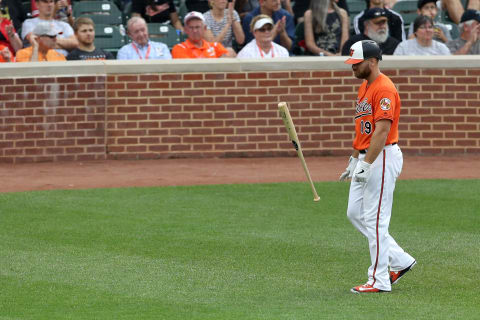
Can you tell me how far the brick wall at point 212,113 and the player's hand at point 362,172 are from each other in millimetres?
7493

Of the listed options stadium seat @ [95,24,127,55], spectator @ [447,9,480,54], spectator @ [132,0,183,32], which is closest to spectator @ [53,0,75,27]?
stadium seat @ [95,24,127,55]

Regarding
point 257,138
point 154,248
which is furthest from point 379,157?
point 257,138

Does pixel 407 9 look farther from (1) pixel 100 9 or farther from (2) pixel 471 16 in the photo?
(1) pixel 100 9

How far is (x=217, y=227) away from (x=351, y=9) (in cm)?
900

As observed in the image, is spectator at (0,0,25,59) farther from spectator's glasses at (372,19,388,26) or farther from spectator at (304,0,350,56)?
spectator's glasses at (372,19,388,26)

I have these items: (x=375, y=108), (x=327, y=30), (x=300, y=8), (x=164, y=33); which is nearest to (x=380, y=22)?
(x=327, y=30)

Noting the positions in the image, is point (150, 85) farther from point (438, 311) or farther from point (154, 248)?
point (438, 311)

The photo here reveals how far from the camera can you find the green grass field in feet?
22.7

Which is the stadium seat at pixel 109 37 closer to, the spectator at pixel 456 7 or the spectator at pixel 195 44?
the spectator at pixel 195 44

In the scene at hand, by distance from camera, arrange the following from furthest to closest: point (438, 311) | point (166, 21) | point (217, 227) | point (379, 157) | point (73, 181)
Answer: point (166, 21) → point (73, 181) → point (217, 227) → point (379, 157) → point (438, 311)

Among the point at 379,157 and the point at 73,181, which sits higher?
the point at 379,157

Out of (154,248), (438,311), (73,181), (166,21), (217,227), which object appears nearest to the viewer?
(438,311)

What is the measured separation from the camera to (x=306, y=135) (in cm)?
1465

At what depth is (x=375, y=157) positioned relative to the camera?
7.08m
